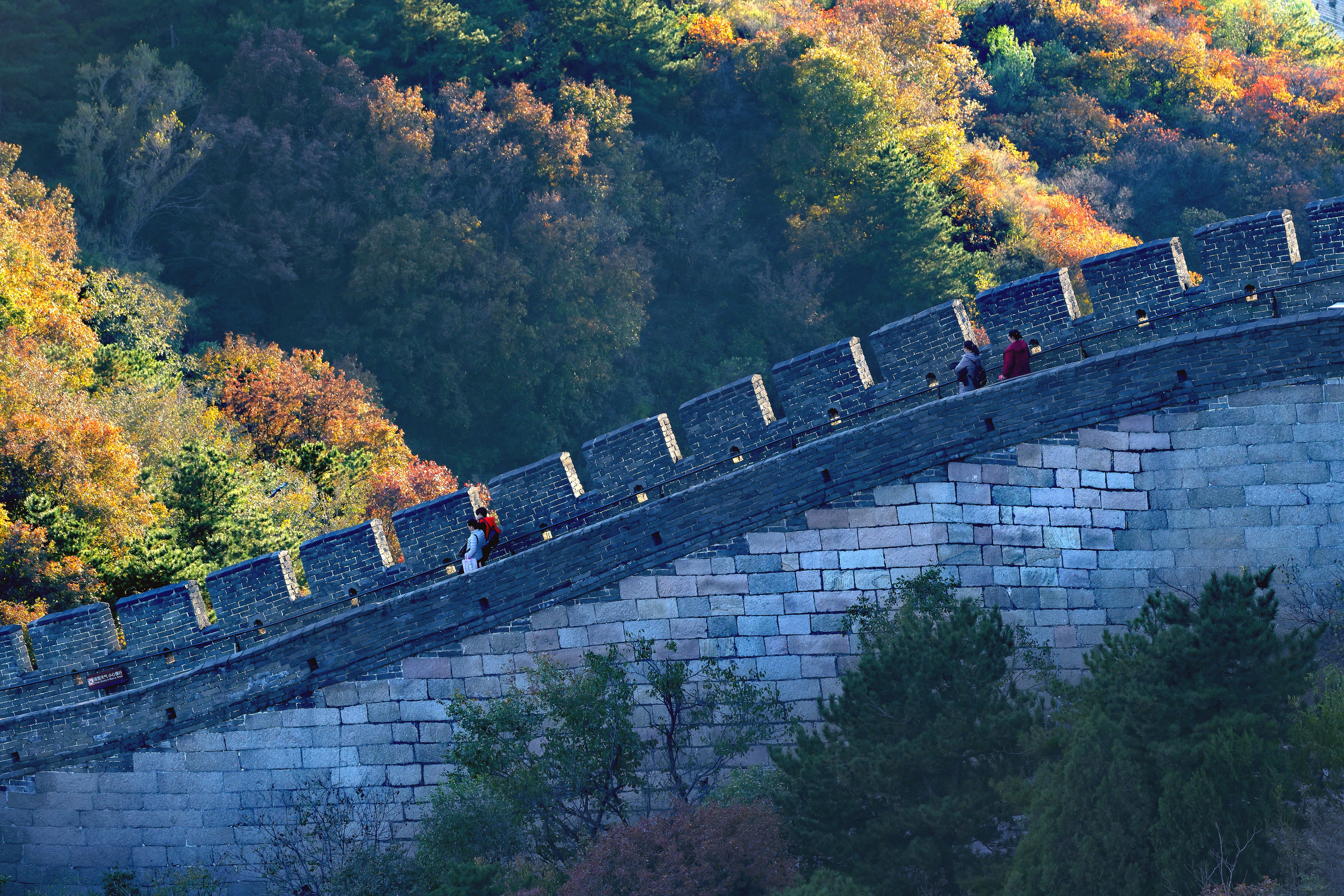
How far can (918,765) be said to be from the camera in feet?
31.4

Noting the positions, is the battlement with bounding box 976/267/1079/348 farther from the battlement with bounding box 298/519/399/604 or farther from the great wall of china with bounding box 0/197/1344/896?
the battlement with bounding box 298/519/399/604

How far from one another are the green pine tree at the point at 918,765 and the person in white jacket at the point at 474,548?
121 inches

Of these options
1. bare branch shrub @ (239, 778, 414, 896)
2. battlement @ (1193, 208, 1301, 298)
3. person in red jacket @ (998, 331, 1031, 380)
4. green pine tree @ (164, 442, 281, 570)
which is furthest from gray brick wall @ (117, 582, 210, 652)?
battlement @ (1193, 208, 1301, 298)

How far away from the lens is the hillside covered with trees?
30859 mm

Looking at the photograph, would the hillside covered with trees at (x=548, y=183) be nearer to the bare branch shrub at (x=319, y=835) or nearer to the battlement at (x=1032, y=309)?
the bare branch shrub at (x=319, y=835)

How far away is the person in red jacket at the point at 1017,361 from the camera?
1088 cm

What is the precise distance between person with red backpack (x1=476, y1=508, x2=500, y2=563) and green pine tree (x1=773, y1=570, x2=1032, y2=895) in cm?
305

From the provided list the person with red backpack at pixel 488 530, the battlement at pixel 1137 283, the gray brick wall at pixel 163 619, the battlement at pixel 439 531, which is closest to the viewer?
the battlement at pixel 1137 283

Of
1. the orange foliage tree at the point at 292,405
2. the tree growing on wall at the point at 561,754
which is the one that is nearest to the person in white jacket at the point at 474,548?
the tree growing on wall at the point at 561,754

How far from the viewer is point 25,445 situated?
15.8m

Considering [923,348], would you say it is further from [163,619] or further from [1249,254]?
[163,619]

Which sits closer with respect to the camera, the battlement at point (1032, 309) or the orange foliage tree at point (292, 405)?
the battlement at point (1032, 309)

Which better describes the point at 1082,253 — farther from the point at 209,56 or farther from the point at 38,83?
the point at 38,83

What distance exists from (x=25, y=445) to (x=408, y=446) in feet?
50.7
